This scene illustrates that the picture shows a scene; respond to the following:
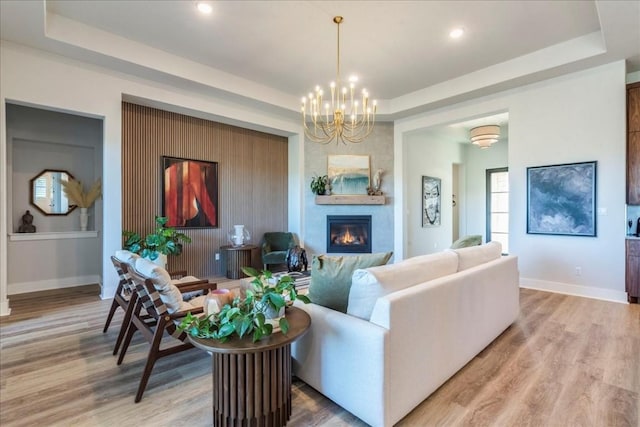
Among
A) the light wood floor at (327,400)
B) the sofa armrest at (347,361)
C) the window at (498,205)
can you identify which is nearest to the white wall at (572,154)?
the light wood floor at (327,400)

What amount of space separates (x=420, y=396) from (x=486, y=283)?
1.19 metres

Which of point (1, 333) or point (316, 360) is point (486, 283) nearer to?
point (316, 360)

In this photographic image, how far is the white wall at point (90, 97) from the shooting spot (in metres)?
3.50

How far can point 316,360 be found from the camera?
1957mm

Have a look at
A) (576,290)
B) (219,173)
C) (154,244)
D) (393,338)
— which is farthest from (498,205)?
(154,244)

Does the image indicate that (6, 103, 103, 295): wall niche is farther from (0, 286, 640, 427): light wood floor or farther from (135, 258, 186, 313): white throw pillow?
(135, 258, 186, 313): white throw pillow

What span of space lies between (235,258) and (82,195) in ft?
8.61

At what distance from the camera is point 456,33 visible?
3701 millimetres

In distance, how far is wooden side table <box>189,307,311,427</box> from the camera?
5.04ft

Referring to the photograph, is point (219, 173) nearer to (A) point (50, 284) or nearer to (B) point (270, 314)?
(A) point (50, 284)

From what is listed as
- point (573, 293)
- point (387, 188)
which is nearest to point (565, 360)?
point (573, 293)

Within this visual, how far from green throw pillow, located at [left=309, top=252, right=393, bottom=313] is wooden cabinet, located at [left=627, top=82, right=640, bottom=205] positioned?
399cm

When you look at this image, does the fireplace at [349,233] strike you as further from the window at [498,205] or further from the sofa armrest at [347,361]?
the sofa armrest at [347,361]

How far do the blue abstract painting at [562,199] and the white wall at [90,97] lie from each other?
17.1 feet
